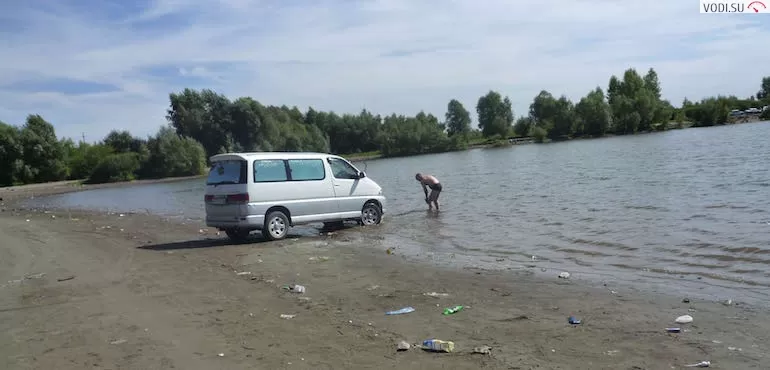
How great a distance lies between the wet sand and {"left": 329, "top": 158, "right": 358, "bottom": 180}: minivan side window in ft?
16.1

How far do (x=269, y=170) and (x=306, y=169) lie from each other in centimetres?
120

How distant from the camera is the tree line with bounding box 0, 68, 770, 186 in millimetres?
84250

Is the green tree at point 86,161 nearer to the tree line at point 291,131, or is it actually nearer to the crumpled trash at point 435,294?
the tree line at point 291,131

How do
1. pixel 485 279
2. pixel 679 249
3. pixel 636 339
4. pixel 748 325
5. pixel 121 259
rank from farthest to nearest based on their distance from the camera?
pixel 121 259, pixel 679 249, pixel 485 279, pixel 748 325, pixel 636 339

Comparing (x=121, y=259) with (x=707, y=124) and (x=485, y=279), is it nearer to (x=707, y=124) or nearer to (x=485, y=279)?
(x=485, y=279)

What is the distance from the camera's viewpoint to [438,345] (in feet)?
19.0

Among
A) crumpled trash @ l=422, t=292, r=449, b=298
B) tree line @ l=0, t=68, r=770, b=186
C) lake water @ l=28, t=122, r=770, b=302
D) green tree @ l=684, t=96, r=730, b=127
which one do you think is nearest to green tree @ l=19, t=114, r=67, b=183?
tree line @ l=0, t=68, r=770, b=186

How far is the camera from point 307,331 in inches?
259

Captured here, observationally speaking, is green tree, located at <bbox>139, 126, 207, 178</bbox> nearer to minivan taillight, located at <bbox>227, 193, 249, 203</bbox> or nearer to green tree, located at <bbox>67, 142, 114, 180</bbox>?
green tree, located at <bbox>67, 142, 114, 180</bbox>

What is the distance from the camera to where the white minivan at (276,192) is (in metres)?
14.4

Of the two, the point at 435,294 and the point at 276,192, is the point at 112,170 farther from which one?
the point at 435,294

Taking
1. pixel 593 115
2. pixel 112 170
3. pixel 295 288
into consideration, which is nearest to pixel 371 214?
pixel 295 288

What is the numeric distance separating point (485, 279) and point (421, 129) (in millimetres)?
104288

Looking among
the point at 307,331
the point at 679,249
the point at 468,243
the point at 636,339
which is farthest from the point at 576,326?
the point at 468,243
